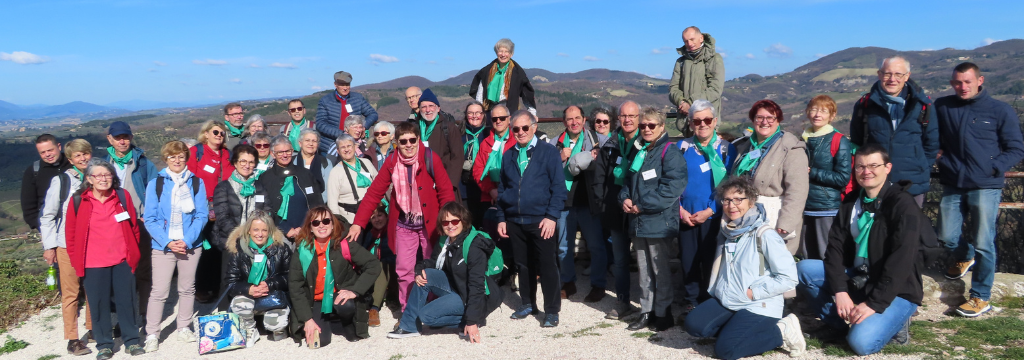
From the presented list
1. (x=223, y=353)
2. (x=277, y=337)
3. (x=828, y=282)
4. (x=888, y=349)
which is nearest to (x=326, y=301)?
(x=277, y=337)

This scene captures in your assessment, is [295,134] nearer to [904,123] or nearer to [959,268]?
[904,123]

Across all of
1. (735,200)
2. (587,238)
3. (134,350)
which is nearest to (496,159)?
(587,238)

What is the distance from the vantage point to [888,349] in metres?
4.06

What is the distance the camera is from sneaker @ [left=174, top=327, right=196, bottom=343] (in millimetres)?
5277

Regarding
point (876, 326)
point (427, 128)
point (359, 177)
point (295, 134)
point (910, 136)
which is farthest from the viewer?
point (295, 134)

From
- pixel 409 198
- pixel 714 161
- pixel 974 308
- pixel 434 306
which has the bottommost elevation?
pixel 434 306

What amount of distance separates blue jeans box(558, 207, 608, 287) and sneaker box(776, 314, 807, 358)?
1957mm

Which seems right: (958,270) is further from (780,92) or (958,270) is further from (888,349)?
(780,92)

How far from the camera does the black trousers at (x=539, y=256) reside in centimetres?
501

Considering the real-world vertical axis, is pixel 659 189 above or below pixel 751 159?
below

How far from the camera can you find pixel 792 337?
402 centimetres

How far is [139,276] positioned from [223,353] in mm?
1258

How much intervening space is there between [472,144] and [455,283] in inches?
61.0

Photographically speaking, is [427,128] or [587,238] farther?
[427,128]
